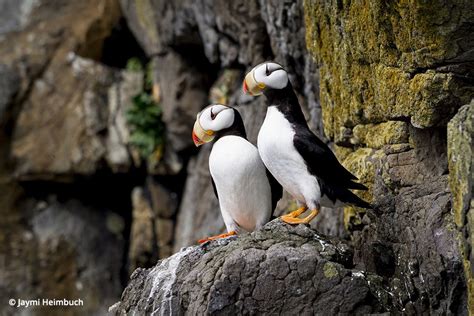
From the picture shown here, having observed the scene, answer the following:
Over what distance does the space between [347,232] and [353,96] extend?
995 millimetres

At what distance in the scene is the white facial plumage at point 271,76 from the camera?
500 cm

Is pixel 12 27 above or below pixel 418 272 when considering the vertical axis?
above

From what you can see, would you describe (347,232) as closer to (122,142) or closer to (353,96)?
(353,96)

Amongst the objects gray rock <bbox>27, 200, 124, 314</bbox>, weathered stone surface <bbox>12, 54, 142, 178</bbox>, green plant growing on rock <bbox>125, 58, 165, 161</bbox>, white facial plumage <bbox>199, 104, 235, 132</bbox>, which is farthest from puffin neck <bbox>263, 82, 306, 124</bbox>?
gray rock <bbox>27, 200, 124, 314</bbox>

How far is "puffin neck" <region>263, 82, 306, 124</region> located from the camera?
4977mm

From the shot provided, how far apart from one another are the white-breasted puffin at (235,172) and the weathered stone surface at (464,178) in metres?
1.56

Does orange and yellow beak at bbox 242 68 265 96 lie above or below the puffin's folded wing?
above

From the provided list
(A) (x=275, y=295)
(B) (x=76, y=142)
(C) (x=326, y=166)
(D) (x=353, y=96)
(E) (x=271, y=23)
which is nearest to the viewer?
(A) (x=275, y=295)

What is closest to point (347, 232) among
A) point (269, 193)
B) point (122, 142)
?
point (269, 193)

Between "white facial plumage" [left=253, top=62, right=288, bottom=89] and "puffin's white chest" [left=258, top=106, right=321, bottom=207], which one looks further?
"white facial plumage" [left=253, top=62, right=288, bottom=89]

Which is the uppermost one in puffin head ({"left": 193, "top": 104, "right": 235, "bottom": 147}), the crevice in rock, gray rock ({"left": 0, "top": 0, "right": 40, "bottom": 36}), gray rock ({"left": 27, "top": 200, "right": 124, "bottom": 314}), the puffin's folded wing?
gray rock ({"left": 0, "top": 0, "right": 40, "bottom": 36})

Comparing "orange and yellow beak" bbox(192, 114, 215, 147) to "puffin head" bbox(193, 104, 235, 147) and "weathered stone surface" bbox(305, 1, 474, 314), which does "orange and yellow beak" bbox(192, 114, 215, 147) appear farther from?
"weathered stone surface" bbox(305, 1, 474, 314)

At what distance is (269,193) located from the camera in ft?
17.6

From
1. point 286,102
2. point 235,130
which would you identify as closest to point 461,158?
point 286,102
